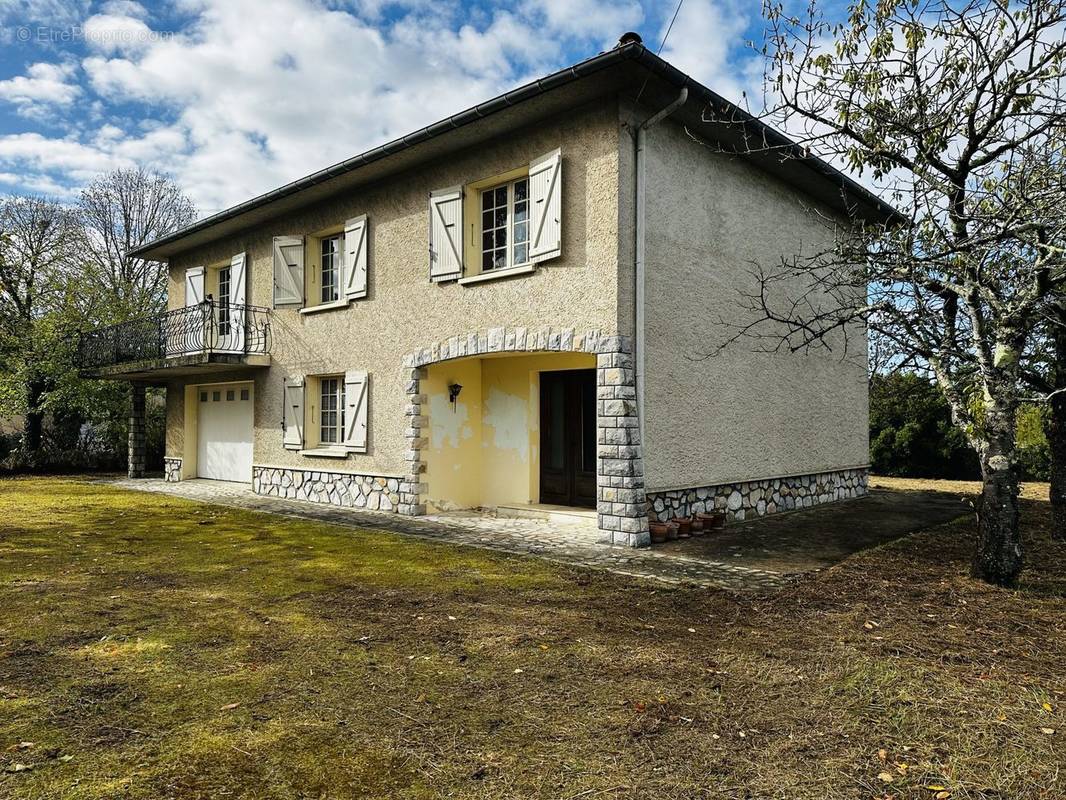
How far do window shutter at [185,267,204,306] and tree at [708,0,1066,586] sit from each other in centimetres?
1251

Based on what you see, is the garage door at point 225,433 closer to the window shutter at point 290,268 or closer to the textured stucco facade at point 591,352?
the textured stucco facade at point 591,352

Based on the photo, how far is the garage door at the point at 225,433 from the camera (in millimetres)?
13977

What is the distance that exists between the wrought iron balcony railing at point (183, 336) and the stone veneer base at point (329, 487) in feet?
7.89

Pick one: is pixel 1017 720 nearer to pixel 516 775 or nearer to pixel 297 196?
pixel 516 775

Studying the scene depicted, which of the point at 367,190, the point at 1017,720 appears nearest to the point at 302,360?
the point at 367,190

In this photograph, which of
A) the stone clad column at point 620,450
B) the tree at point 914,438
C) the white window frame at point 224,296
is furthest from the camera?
the tree at point 914,438

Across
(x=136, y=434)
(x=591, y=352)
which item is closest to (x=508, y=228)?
(x=591, y=352)

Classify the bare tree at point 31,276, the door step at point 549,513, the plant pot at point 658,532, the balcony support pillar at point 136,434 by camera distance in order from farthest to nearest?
the bare tree at point 31,276
the balcony support pillar at point 136,434
the door step at point 549,513
the plant pot at point 658,532

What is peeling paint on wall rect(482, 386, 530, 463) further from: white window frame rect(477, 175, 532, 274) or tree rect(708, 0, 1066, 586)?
tree rect(708, 0, 1066, 586)

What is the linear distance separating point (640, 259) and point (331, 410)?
6.53 m

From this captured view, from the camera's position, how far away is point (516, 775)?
2.60 m

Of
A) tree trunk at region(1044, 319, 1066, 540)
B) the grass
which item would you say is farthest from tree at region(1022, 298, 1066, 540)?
the grass

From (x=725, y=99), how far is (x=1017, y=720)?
692 cm

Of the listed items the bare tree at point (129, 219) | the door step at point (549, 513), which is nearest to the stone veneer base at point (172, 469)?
the door step at point (549, 513)
